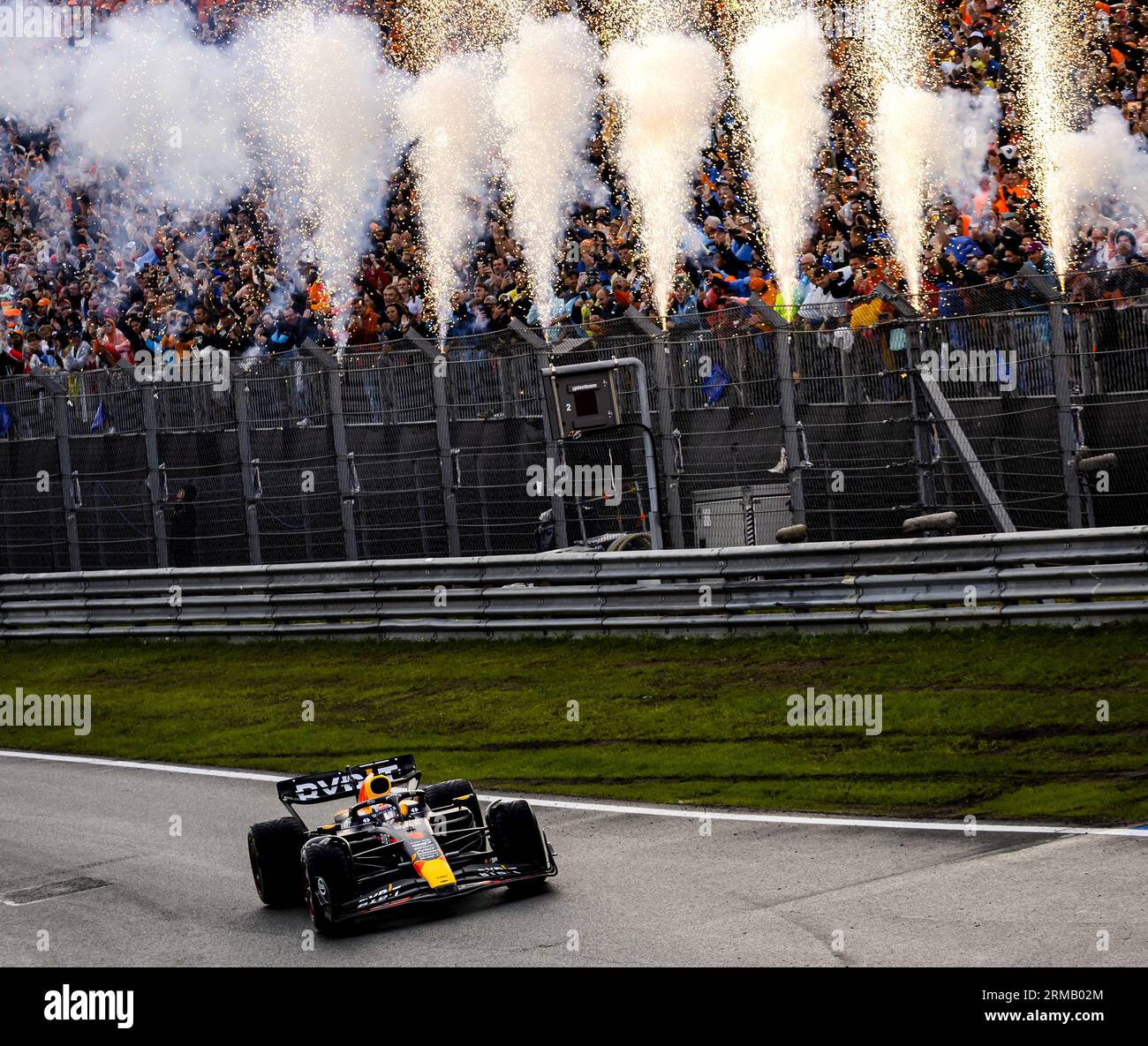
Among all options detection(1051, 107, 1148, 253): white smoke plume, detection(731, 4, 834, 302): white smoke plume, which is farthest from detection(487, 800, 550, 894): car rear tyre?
detection(731, 4, 834, 302): white smoke plume

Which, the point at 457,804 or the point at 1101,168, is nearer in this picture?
the point at 457,804

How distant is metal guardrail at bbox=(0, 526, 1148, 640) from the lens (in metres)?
14.3

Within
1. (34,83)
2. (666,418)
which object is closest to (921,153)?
(666,418)

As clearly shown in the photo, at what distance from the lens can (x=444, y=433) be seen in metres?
18.8

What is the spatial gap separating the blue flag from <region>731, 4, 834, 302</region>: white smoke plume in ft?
11.2

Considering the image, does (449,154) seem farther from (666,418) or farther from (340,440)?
(666,418)

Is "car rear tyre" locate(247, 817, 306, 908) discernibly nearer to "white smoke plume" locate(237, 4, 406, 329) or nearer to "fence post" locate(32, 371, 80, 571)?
"fence post" locate(32, 371, 80, 571)

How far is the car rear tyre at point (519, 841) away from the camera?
369 inches

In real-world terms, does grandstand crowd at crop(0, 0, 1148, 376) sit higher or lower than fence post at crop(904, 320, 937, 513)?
higher

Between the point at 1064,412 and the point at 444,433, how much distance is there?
6.75m

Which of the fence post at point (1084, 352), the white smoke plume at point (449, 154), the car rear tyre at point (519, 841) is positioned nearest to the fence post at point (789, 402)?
the fence post at point (1084, 352)

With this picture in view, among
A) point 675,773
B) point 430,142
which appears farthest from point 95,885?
point 430,142

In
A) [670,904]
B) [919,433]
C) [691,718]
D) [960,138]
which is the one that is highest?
[960,138]

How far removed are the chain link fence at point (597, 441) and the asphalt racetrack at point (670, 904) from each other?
5.47 m
